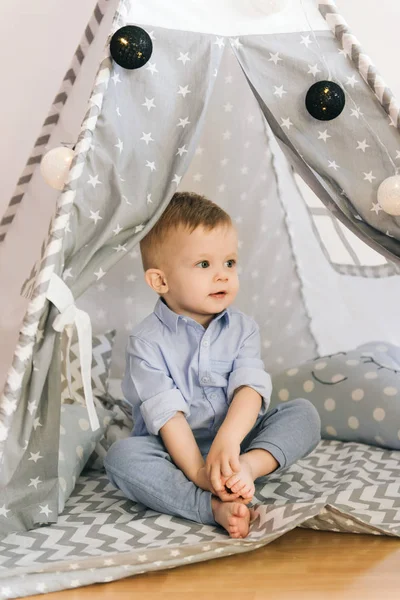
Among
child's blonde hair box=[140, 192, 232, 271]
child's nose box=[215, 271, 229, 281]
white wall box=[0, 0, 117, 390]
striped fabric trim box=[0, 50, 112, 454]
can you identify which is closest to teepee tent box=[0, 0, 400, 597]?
striped fabric trim box=[0, 50, 112, 454]

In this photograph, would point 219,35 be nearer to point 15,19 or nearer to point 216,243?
point 216,243

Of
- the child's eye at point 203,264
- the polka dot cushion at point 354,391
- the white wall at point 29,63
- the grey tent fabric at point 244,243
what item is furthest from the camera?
the white wall at point 29,63

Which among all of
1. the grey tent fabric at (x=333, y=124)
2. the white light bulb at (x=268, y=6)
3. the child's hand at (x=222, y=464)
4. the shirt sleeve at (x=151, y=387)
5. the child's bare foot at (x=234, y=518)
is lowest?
the child's bare foot at (x=234, y=518)

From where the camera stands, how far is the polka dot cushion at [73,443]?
172 centimetres

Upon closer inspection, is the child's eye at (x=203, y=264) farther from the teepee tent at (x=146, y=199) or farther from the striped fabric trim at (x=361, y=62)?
the striped fabric trim at (x=361, y=62)

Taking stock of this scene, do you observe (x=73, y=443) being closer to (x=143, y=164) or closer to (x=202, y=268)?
(x=202, y=268)

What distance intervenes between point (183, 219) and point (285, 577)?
0.82 m

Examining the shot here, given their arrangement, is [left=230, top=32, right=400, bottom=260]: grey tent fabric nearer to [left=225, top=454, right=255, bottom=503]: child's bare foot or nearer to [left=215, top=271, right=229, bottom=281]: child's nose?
[left=215, top=271, right=229, bottom=281]: child's nose

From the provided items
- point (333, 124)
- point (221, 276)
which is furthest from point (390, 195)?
point (221, 276)

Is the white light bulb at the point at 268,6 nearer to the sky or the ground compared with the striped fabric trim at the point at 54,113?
nearer to the sky

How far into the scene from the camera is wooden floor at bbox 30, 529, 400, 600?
4.25 feet

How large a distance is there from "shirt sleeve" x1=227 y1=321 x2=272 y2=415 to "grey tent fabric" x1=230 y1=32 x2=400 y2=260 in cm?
39

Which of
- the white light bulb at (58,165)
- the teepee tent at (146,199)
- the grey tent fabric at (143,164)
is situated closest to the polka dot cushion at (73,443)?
the teepee tent at (146,199)

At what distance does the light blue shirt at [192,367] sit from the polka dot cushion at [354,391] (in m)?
0.37
